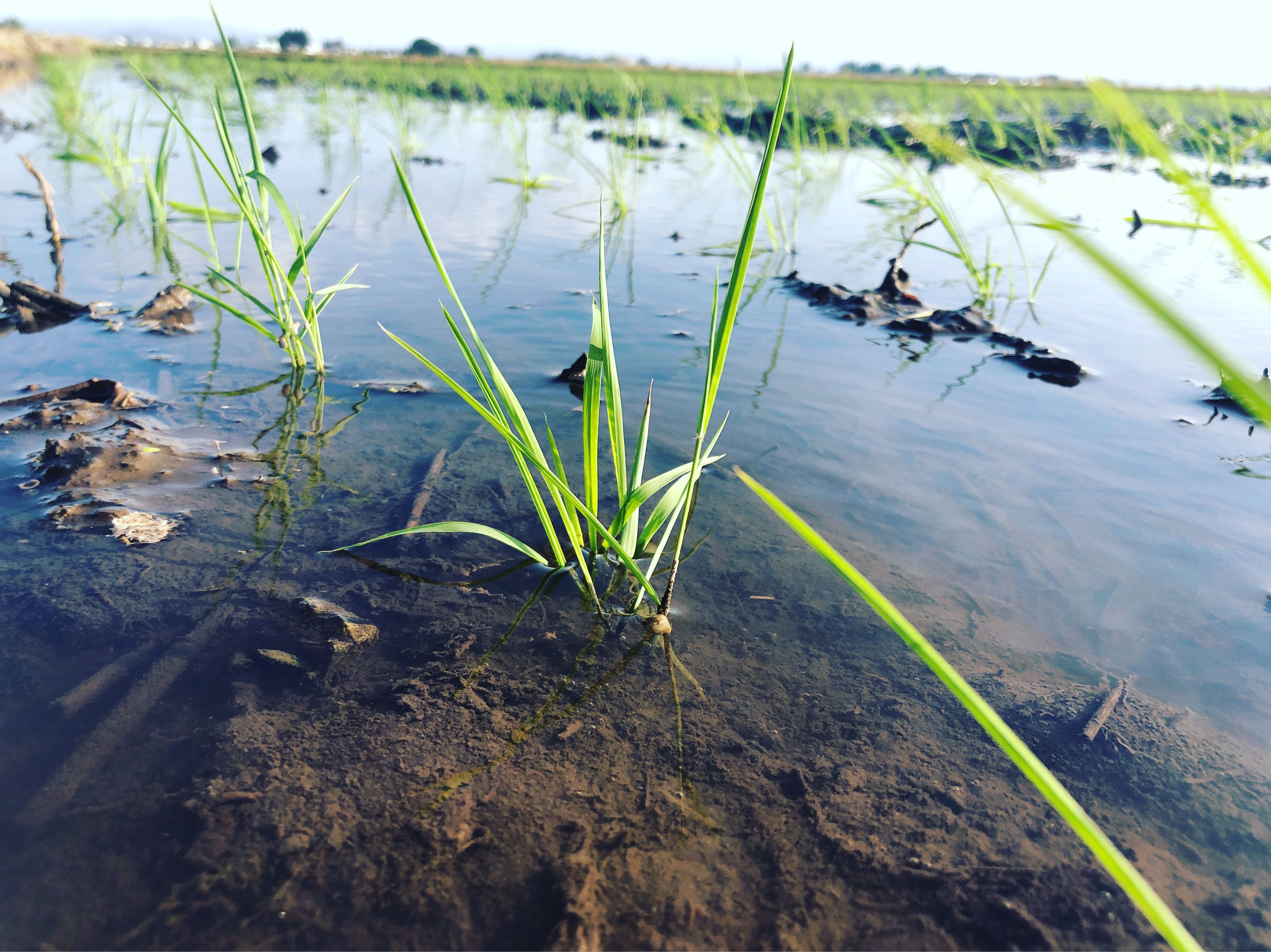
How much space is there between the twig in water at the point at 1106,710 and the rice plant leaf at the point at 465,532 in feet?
4.02

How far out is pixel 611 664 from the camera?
1.46m

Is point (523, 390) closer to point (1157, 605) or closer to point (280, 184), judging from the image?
point (1157, 605)

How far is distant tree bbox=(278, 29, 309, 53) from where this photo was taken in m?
40.1

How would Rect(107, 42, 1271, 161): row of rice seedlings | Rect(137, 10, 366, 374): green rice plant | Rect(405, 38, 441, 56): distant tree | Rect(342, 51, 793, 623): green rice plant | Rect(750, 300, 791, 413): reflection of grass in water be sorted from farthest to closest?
Rect(405, 38, 441, 56): distant tree
Rect(107, 42, 1271, 161): row of rice seedlings
Rect(750, 300, 791, 413): reflection of grass in water
Rect(137, 10, 366, 374): green rice plant
Rect(342, 51, 793, 623): green rice plant

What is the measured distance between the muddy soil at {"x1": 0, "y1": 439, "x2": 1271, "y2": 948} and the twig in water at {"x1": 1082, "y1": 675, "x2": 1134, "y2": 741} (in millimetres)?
19

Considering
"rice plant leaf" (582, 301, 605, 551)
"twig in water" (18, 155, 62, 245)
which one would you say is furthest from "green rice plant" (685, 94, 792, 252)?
"twig in water" (18, 155, 62, 245)

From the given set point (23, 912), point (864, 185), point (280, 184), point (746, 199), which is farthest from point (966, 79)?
point (23, 912)

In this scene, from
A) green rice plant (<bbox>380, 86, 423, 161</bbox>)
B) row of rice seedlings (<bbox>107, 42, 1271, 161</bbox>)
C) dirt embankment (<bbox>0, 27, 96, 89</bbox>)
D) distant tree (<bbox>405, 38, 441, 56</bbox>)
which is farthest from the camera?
distant tree (<bbox>405, 38, 441, 56</bbox>)

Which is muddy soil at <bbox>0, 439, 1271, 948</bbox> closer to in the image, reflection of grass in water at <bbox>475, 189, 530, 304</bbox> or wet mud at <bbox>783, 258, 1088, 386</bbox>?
wet mud at <bbox>783, 258, 1088, 386</bbox>

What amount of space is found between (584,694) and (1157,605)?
146 cm

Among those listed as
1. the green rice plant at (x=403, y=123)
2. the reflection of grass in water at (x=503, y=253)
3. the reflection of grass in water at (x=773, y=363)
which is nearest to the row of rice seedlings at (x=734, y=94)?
the green rice plant at (x=403, y=123)

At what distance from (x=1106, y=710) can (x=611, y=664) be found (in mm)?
1030

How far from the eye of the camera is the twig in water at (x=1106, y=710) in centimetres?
135

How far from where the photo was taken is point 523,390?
2.76 meters
